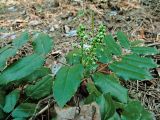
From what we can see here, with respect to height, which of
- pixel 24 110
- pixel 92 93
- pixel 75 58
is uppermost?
pixel 75 58

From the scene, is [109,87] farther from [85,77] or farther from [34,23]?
[34,23]

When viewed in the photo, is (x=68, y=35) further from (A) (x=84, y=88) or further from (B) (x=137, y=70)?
(B) (x=137, y=70)

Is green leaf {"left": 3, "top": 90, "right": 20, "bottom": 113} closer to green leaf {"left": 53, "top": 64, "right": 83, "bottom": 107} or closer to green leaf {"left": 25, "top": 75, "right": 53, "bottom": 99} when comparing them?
green leaf {"left": 25, "top": 75, "right": 53, "bottom": 99}

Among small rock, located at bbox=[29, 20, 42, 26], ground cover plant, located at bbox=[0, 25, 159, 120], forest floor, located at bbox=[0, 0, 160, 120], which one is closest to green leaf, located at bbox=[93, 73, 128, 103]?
ground cover plant, located at bbox=[0, 25, 159, 120]

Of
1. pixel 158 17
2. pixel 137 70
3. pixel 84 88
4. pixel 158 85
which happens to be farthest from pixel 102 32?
pixel 158 17

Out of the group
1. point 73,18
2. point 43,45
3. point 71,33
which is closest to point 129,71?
point 43,45

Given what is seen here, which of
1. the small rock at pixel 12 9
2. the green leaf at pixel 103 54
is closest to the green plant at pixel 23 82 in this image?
the green leaf at pixel 103 54

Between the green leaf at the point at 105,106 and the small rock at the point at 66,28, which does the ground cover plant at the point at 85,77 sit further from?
the small rock at the point at 66,28
